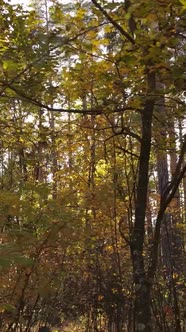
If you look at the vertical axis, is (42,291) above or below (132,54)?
below

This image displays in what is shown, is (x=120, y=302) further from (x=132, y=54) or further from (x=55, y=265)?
(x=132, y=54)

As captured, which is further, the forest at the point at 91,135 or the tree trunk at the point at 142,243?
the tree trunk at the point at 142,243

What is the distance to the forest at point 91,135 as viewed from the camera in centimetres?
342

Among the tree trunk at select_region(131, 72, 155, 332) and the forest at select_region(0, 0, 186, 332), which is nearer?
the forest at select_region(0, 0, 186, 332)

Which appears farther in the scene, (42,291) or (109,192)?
(109,192)

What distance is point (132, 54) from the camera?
349cm

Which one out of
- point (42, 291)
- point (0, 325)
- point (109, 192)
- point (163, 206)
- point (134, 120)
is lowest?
point (0, 325)

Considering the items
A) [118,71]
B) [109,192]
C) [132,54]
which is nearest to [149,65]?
[132,54]

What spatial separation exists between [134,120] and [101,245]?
3498mm

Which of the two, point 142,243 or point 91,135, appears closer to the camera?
point 142,243

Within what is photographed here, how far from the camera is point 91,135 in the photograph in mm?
6352

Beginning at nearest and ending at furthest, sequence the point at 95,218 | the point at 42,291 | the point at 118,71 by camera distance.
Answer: the point at 118,71 → the point at 42,291 → the point at 95,218

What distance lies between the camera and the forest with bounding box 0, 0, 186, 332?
3420 millimetres

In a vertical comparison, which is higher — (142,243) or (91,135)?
(91,135)
